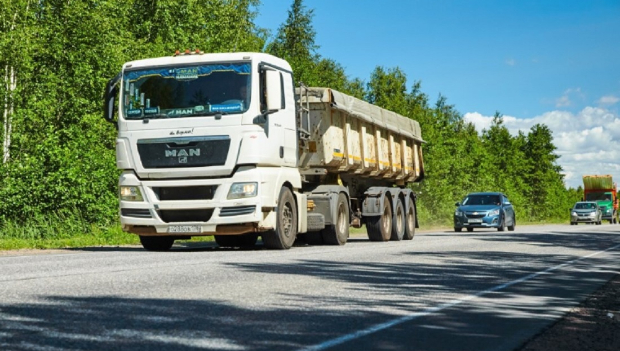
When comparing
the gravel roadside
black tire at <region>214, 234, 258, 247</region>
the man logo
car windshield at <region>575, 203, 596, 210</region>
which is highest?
the man logo

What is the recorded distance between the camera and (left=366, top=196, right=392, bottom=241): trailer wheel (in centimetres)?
2214

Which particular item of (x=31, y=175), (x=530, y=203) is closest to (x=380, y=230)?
(x=31, y=175)

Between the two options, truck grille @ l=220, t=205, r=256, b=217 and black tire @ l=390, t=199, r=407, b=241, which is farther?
black tire @ l=390, t=199, r=407, b=241

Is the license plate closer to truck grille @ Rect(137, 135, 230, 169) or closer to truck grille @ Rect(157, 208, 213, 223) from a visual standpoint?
truck grille @ Rect(157, 208, 213, 223)

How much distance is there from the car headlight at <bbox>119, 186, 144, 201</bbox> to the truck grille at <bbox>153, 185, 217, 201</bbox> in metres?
0.31

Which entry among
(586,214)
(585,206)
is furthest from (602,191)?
(586,214)

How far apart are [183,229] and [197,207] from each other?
1.58ft

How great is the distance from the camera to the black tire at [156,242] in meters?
17.3

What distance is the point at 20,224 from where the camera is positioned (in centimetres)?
2472

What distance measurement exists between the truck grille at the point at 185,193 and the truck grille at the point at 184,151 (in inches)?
16.4

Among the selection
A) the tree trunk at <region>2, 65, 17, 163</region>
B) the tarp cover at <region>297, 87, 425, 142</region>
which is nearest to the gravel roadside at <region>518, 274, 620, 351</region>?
the tarp cover at <region>297, 87, 425, 142</region>

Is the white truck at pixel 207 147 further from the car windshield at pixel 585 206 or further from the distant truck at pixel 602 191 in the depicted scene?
the distant truck at pixel 602 191

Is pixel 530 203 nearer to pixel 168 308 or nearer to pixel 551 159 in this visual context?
pixel 551 159

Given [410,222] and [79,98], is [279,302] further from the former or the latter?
[79,98]
